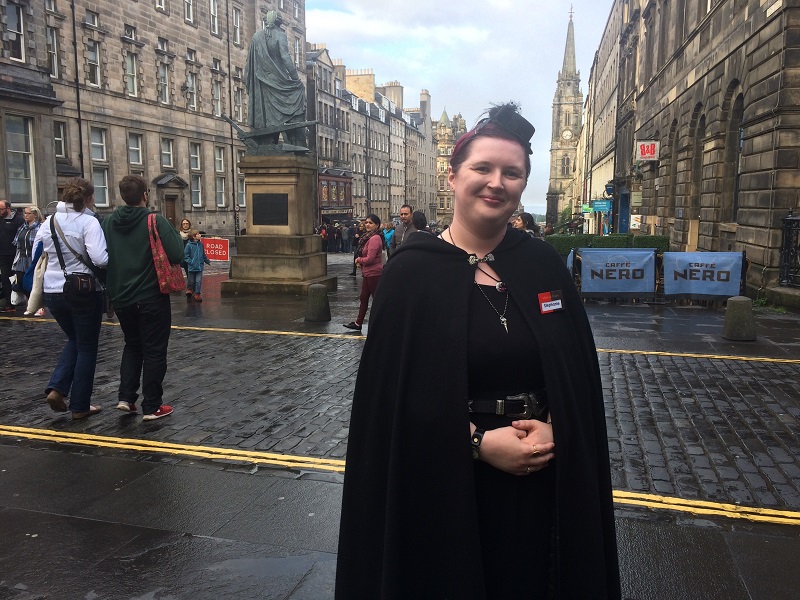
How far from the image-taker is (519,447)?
208 cm

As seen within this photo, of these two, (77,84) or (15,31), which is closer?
(15,31)

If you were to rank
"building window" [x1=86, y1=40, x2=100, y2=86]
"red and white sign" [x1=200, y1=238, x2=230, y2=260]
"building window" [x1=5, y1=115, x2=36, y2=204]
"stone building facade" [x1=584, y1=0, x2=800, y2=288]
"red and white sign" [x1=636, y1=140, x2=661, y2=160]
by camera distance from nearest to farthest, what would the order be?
"stone building facade" [x1=584, y1=0, x2=800, y2=288] < "red and white sign" [x1=200, y1=238, x2=230, y2=260] < "building window" [x1=5, y1=115, x2=36, y2=204] < "red and white sign" [x1=636, y1=140, x2=661, y2=160] < "building window" [x1=86, y1=40, x2=100, y2=86]

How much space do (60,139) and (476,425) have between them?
3439 cm

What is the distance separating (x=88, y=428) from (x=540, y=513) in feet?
16.3

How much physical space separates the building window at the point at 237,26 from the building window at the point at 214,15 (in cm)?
223

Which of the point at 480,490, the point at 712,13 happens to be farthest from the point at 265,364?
the point at 712,13

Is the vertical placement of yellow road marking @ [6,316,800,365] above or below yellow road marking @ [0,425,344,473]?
above

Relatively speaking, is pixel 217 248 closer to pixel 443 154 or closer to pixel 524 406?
pixel 524 406

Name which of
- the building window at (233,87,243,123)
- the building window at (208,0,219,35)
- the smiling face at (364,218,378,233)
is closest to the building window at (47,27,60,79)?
the building window at (208,0,219,35)

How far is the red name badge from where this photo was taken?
7.25 feet

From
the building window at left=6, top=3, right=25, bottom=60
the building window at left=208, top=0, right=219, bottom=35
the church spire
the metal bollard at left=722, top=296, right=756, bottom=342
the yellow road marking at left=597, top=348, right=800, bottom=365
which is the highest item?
the church spire

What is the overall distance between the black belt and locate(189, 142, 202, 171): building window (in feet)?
140

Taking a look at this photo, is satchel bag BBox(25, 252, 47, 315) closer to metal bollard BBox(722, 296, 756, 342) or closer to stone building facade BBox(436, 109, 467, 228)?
metal bollard BBox(722, 296, 756, 342)

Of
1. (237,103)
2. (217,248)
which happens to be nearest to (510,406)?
(217,248)
